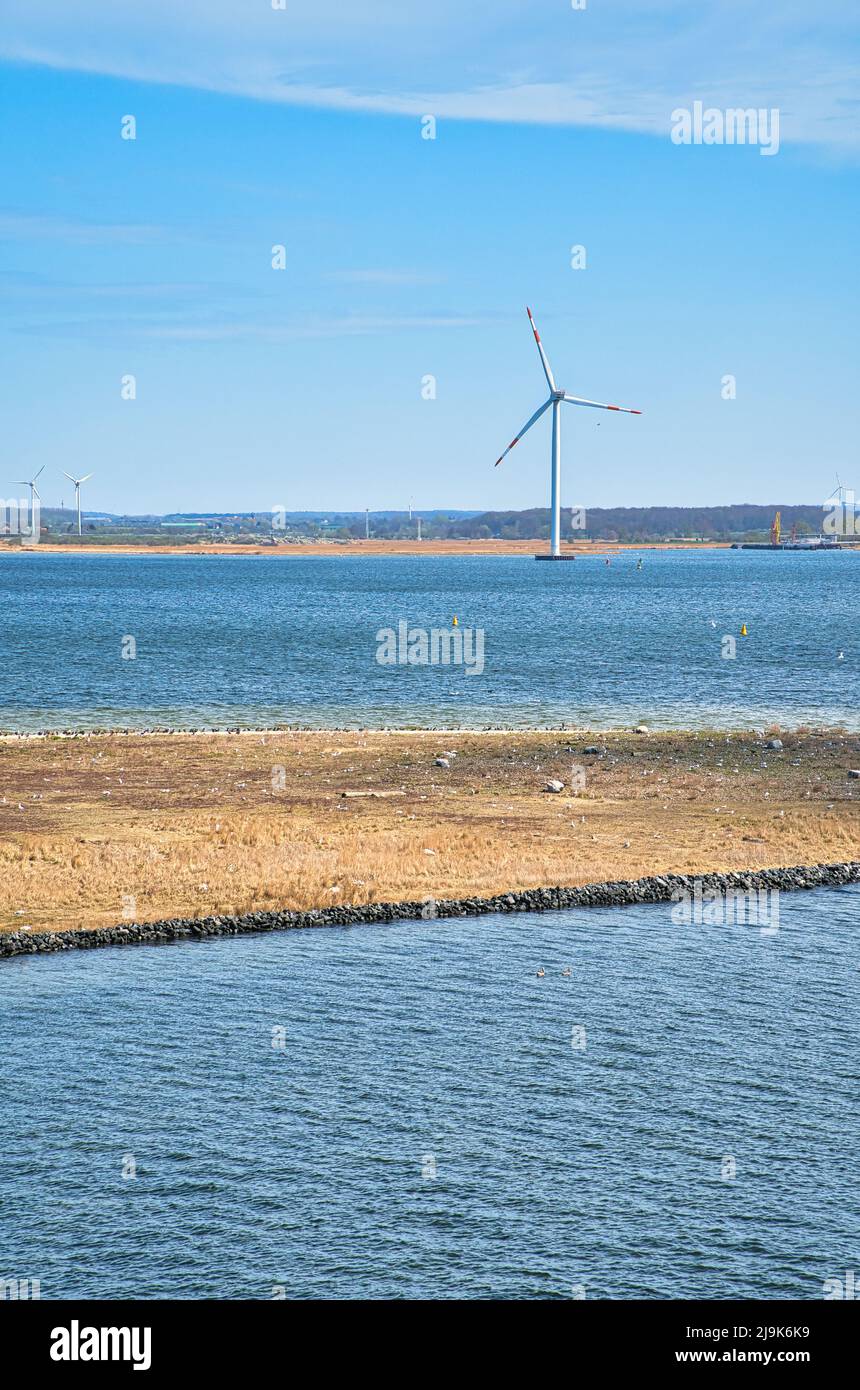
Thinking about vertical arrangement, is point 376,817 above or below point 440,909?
above

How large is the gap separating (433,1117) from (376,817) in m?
22.9

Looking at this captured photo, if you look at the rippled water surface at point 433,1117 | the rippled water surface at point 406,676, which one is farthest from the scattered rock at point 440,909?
the rippled water surface at point 406,676

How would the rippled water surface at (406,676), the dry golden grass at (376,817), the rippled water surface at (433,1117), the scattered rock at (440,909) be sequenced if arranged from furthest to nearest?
the rippled water surface at (406,676), the dry golden grass at (376,817), the scattered rock at (440,909), the rippled water surface at (433,1117)

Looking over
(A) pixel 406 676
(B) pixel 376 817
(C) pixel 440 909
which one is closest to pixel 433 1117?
(C) pixel 440 909

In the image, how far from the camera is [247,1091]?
2578 centimetres

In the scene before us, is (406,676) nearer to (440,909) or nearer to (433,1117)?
(440,909)

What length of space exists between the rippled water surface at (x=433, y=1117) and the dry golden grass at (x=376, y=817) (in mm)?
3728

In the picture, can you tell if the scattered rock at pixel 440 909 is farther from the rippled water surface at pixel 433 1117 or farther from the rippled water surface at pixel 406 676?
the rippled water surface at pixel 406 676

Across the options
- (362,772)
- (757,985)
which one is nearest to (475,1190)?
(757,985)

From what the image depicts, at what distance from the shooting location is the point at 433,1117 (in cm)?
2453

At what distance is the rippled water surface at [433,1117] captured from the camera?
20109 millimetres

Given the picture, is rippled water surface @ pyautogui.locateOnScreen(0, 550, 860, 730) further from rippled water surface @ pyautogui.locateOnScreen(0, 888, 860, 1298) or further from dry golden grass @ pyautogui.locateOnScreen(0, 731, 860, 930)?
rippled water surface @ pyautogui.locateOnScreen(0, 888, 860, 1298)

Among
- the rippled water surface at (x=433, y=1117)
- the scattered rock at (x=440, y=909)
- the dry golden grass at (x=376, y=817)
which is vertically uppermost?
the dry golden grass at (x=376, y=817)
